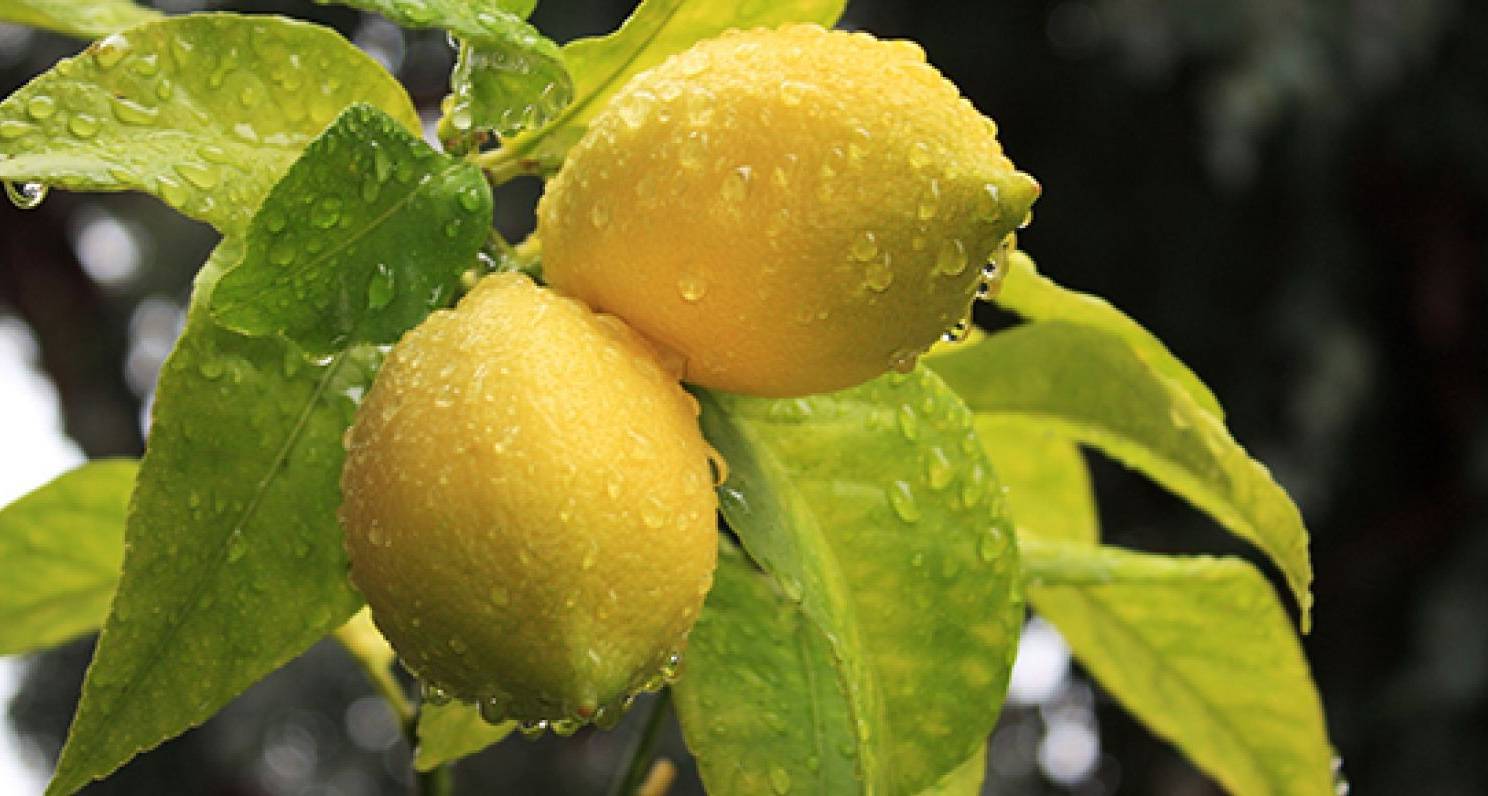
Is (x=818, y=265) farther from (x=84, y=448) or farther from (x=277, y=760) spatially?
(x=277, y=760)

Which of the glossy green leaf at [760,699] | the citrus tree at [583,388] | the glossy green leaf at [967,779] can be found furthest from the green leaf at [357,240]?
the glossy green leaf at [967,779]

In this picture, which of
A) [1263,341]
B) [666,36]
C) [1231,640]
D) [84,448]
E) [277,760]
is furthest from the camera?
[277,760]

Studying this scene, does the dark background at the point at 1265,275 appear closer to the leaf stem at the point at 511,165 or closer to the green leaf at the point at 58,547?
the green leaf at the point at 58,547

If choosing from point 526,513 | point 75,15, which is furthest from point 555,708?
point 75,15

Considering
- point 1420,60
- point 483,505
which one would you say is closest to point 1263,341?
point 1420,60

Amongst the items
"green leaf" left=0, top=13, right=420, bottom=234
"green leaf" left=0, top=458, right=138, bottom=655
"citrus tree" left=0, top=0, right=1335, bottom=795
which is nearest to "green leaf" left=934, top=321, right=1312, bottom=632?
"citrus tree" left=0, top=0, right=1335, bottom=795

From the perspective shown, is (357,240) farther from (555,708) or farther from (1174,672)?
(1174,672)
